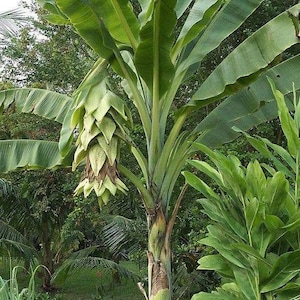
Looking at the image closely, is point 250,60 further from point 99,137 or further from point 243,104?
point 99,137

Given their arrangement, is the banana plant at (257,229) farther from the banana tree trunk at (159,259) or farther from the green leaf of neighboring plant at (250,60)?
the green leaf of neighboring plant at (250,60)

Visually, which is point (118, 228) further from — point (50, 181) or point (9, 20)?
point (9, 20)

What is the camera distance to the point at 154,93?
3443 millimetres

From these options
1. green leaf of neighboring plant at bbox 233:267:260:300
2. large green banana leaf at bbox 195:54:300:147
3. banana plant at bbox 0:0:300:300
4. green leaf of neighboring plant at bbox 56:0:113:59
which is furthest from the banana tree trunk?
green leaf of neighboring plant at bbox 233:267:260:300

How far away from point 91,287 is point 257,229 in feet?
31.3

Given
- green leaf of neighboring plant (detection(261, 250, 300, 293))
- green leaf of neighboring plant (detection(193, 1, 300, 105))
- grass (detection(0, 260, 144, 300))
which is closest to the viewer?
green leaf of neighboring plant (detection(261, 250, 300, 293))

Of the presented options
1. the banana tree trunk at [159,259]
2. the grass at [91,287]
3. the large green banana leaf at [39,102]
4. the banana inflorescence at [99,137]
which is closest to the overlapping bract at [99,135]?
the banana inflorescence at [99,137]

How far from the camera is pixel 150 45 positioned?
10.1 ft

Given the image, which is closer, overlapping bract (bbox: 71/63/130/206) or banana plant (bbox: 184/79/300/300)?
banana plant (bbox: 184/79/300/300)

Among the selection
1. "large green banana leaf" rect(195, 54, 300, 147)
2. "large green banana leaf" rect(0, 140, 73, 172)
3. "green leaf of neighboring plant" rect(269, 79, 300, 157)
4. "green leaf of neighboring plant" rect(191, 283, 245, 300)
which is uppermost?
"large green banana leaf" rect(195, 54, 300, 147)

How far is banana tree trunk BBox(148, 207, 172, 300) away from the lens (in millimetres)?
3283

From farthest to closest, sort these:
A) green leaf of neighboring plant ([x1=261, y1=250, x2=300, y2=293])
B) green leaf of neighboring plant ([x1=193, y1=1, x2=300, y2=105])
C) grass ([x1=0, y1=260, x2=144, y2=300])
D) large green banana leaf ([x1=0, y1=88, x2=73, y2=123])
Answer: grass ([x1=0, y1=260, x2=144, y2=300]) < large green banana leaf ([x1=0, y1=88, x2=73, y2=123]) < green leaf of neighboring plant ([x1=193, y1=1, x2=300, y2=105]) < green leaf of neighboring plant ([x1=261, y1=250, x2=300, y2=293])

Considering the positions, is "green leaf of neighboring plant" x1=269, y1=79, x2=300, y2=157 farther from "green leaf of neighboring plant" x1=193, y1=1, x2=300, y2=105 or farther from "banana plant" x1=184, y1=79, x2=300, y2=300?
"green leaf of neighboring plant" x1=193, y1=1, x2=300, y2=105

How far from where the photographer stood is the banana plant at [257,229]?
72.0 inches
